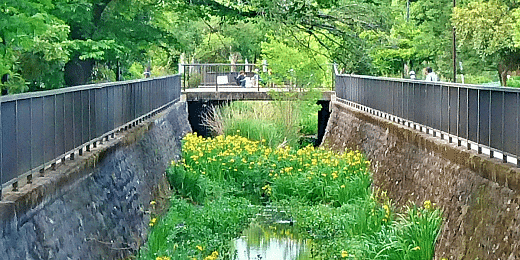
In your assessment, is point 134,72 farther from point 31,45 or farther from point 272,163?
point 31,45

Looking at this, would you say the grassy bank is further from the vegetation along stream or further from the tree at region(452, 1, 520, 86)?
the tree at region(452, 1, 520, 86)

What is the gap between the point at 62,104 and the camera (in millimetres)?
11336

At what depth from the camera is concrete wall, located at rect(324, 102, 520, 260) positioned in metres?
9.56

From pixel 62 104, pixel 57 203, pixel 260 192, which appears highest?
pixel 62 104

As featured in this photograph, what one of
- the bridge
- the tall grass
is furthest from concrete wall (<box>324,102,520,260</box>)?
the tall grass

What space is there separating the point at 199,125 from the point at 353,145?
52.8 ft

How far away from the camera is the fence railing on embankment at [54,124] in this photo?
859 centimetres

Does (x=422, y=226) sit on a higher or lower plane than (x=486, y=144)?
lower

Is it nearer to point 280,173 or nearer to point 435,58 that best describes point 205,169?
Result: point 280,173

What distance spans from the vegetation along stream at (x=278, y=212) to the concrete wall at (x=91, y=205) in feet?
1.76

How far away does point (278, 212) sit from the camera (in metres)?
20.0

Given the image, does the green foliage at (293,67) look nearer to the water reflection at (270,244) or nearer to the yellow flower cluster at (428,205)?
the water reflection at (270,244)

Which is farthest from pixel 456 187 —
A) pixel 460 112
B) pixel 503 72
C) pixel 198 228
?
pixel 503 72

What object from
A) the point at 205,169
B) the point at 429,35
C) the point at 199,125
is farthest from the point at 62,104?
the point at 429,35
